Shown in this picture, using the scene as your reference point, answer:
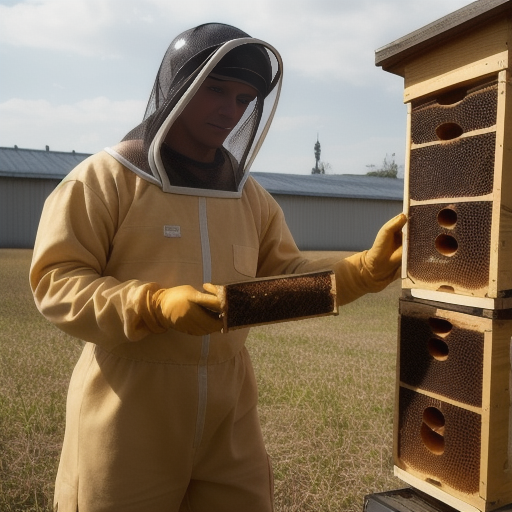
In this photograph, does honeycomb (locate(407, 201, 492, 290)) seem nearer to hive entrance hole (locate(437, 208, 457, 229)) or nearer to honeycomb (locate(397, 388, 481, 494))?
hive entrance hole (locate(437, 208, 457, 229))

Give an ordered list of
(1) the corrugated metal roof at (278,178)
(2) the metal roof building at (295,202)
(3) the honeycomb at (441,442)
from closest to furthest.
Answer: (3) the honeycomb at (441,442) < (2) the metal roof building at (295,202) < (1) the corrugated metal roof at (278,178)

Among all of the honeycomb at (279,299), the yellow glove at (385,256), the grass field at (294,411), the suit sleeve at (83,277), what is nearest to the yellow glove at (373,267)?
the yellow glove at (385,256)

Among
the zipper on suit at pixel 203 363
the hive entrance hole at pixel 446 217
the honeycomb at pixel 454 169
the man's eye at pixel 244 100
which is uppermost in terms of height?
the man's eye at pixel 244 100

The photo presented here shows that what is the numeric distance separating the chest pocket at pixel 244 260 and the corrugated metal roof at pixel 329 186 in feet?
76.8

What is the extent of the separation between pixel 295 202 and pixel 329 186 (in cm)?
351

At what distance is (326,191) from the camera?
27.6 m

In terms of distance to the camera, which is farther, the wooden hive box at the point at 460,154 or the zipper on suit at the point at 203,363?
the zipper on suit at the point at 203,363

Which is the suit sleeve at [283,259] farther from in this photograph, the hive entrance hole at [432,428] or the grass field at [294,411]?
the grass field at [294,411]

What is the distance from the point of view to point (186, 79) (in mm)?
2070

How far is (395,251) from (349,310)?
8.70 m

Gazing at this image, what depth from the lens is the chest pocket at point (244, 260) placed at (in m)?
2.20

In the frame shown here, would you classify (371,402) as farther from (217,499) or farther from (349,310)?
(349,310)

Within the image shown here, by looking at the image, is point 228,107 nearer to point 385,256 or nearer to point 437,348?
point 385,256

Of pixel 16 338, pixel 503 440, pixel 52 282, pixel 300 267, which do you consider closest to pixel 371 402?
pixel 300 267
